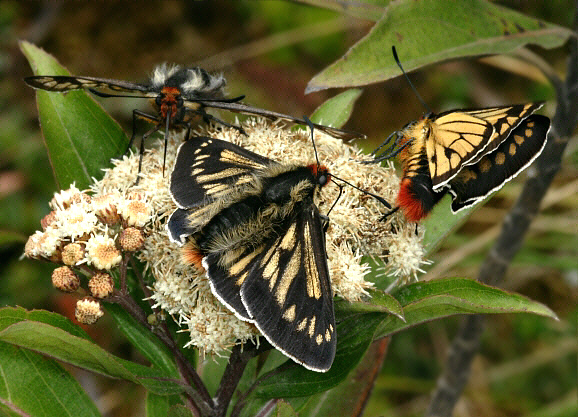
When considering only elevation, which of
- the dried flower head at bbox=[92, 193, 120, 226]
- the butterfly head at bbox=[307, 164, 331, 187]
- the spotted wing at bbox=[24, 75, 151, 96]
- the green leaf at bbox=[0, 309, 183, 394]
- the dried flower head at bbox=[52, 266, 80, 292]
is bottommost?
the green leaf at bbox=[0, 309, 183, 394]

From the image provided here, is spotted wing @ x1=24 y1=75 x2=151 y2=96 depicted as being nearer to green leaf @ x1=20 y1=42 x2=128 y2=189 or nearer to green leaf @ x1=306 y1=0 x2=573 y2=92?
green leaf @ x1=20 y1=42 x2=128 y2=189

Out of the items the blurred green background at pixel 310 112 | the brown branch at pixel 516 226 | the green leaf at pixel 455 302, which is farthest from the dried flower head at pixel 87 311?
the blurred green background at pixel 310 112

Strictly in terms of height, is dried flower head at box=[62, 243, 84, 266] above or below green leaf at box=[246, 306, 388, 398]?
above

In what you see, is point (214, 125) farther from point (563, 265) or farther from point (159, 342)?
point (563, 265)

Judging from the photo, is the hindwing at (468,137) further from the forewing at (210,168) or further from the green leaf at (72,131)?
the green leaf at (72,131)

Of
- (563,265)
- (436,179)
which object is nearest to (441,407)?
(563,265)

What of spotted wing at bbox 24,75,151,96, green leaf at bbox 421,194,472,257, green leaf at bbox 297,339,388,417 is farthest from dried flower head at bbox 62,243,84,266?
green leaf at bbox 421,194,472,257
